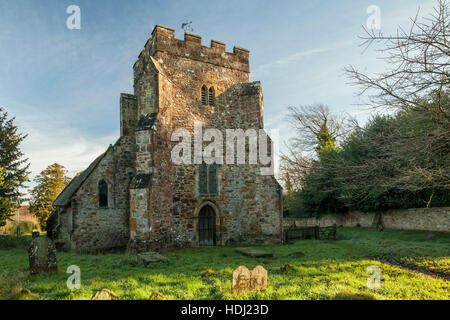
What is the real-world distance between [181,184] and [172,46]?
719 centimetres

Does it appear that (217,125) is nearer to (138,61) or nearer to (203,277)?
(138,61)

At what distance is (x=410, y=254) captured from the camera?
37.8 feet

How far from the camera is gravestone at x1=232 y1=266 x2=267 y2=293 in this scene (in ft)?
20.0

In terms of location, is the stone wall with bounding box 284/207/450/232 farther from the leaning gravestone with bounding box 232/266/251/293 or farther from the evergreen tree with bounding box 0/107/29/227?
the evergreen tree with bounding box 0/107/29/227

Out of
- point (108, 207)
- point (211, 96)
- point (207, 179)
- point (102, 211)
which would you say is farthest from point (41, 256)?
point (211, 96)

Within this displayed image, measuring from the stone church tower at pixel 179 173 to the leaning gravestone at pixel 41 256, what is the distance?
16.0 feet

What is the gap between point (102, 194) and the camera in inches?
599

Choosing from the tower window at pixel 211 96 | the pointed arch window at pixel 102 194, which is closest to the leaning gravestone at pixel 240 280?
the pointed arch window at pixel 102 194

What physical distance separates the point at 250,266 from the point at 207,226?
6242mm

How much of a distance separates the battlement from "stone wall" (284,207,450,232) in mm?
15326

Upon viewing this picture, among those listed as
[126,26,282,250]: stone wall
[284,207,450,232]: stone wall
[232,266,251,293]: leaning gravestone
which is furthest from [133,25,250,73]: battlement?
[284,207,450,232]: stone wall

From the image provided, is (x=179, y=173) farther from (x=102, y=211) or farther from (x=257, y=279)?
(x=257, y=279)

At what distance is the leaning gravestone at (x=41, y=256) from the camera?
25.7 ft
